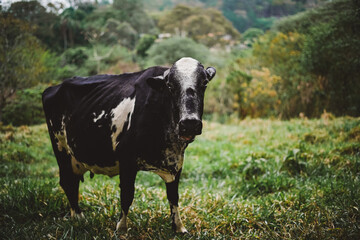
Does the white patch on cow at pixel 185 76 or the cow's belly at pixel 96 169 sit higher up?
the white patch on cow at pixel 185 76

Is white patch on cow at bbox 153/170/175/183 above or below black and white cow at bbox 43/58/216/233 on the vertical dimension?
below

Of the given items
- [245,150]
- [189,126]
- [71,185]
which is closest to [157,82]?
[189,126]

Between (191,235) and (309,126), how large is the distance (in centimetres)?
644

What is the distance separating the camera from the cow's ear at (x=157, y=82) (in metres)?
2.14

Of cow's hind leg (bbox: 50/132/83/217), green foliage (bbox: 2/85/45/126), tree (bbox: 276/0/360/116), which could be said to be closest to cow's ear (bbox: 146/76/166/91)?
cow's hind leg (bbox: 50/132/83/217)

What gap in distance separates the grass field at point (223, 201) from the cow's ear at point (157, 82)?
1434 millimetres

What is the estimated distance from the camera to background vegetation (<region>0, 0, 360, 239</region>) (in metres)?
2.71

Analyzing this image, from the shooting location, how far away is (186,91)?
1996 mm

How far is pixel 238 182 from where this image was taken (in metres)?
4.39

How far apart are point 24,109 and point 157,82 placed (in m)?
9.18

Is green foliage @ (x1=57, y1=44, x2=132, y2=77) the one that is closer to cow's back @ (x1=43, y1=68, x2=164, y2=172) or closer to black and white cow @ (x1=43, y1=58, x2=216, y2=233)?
cow's back @ (x1=43, y1=68, x2=164, y2=172)

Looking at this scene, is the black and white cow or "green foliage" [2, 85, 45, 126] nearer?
the black and white cow

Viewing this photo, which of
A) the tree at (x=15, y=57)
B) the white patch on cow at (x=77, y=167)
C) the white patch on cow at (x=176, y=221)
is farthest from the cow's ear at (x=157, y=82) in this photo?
the tree at (x=15, y=57)

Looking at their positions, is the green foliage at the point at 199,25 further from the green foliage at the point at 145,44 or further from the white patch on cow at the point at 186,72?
the white patch on cow at the point at 186,72
